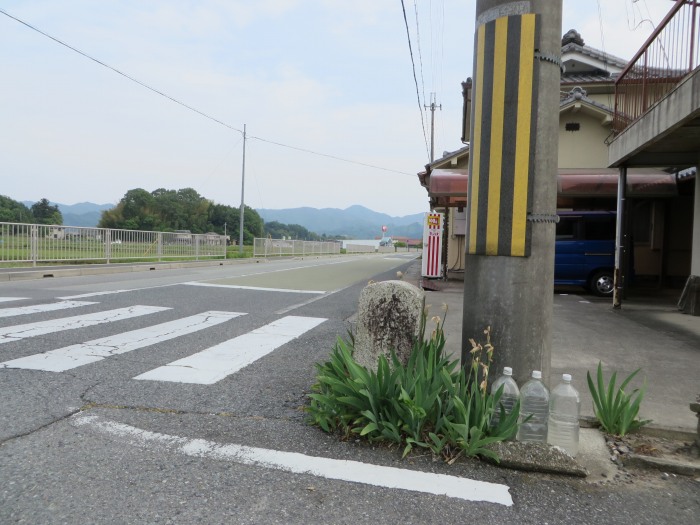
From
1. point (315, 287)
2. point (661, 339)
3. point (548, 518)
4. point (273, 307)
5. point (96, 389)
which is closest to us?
point (548, 518)

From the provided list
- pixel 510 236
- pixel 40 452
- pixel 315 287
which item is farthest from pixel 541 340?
pixel 315 287

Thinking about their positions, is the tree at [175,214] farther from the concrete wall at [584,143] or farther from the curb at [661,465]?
the curb at [661,465]

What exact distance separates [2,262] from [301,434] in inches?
546

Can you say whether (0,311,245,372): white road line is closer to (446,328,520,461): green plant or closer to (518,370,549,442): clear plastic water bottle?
(446,328,520,461): green plant

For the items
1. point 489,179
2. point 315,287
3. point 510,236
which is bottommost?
point 315,287

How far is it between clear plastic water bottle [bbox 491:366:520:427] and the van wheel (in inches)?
379

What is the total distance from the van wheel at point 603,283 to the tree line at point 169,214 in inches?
1967

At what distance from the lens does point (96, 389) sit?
3.76 meters

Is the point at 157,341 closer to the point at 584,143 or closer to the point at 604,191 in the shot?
the point at 604,191

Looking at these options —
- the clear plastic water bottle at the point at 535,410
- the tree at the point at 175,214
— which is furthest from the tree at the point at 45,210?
the clear plastic water bottle at the point at 535,410

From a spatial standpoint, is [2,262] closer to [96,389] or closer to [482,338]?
[96,389]

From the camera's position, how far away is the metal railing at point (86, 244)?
13727 millimetres

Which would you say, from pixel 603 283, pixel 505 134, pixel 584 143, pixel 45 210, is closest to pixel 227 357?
pixel 505 134

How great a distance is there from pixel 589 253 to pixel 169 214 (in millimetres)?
71874
